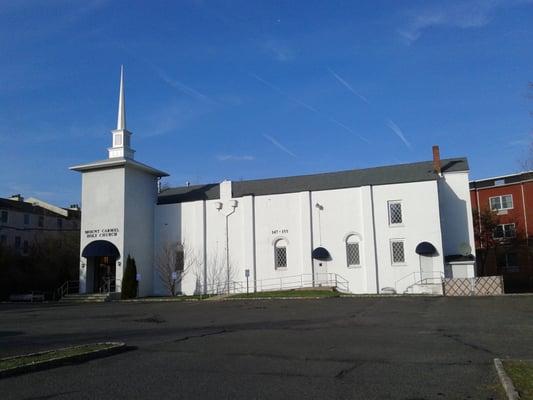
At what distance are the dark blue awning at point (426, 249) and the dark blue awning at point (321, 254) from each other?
589cm

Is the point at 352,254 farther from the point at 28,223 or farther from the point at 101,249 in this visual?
the point at 28,223

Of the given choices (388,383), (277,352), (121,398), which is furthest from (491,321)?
(121,398)

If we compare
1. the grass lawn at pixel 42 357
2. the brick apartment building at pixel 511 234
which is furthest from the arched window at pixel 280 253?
the grass lawn at pixel 42 357

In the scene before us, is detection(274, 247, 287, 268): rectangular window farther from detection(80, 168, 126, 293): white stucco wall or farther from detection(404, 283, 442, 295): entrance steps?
detection(80, 168, 126, 293): white stucco wall

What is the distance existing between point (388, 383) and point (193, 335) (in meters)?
7.26

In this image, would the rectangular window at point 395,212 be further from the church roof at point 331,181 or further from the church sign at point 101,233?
the church sign at point 101,233

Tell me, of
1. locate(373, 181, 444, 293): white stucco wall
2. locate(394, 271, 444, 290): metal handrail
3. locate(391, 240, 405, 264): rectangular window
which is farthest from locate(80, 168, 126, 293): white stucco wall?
locate(394, 271, 444, 290): metal handrail

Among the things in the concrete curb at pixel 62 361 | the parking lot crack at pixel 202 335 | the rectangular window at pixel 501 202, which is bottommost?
the parking lot crack at pixel 202 335

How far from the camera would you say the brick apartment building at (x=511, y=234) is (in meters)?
47.1

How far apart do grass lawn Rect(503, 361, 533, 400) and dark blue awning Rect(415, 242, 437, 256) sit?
2561 cm

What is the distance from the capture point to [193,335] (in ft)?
46.9

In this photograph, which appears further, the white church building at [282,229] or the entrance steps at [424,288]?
the white church building at [282,229]

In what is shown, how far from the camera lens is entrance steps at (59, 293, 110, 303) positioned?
116ft

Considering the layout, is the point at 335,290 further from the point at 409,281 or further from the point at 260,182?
the point at 260,182
